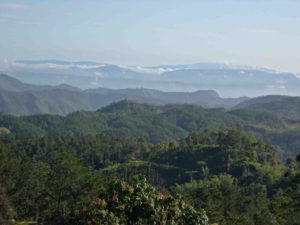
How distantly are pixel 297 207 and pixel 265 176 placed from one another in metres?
78.6

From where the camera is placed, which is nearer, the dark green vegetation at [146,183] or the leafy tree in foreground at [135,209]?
the leafy tree in foreground at [135,209]

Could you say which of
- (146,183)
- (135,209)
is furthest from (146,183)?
(135,209)

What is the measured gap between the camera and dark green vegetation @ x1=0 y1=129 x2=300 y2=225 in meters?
20.3

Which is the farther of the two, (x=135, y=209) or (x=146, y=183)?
(x=146, y=183)

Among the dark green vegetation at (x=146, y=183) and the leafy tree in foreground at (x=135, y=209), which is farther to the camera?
the dark green vegetation at (x=146, y=183)

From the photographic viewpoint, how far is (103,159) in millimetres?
147875

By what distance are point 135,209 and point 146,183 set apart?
6.12 ft

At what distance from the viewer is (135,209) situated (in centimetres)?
2006

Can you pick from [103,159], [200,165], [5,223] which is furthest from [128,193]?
[103,159]

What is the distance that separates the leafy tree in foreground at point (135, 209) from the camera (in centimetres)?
1930

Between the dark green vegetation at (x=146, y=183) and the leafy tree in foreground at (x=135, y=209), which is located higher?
the leafy tree in foreground at (x=135, y=209)

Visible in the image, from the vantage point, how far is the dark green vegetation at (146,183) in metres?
20.3

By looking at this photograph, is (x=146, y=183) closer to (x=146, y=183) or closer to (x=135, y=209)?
(x=146, y=183)

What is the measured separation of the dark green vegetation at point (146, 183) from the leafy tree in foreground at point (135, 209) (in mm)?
36
